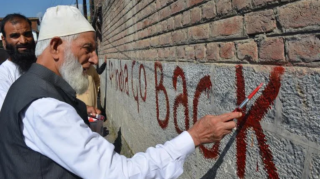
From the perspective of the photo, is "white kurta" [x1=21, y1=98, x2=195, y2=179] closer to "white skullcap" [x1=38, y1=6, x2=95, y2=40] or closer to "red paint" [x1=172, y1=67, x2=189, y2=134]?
"white skullcap" [x1=38, y1=6, x2=95, y2=40]

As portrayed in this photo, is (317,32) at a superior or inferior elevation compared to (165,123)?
superior

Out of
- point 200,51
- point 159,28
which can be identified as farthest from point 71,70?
point 159,28

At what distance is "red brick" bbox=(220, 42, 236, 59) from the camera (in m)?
1.65

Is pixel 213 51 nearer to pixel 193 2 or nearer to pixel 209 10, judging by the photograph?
pixel 209 10

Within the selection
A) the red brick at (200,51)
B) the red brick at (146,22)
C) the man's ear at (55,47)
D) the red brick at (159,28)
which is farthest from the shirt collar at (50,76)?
Answer: the red brick at (146,22)

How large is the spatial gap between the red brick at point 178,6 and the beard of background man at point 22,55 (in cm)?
188

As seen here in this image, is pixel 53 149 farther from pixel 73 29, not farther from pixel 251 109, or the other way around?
pixel 251 109

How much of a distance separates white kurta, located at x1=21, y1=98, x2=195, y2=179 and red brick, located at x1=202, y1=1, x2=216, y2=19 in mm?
935

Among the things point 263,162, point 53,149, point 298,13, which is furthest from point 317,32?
point 53,149

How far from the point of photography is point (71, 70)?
5.55 feet

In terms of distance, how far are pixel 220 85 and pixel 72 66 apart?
0.90 metres

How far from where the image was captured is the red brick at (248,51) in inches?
58.0

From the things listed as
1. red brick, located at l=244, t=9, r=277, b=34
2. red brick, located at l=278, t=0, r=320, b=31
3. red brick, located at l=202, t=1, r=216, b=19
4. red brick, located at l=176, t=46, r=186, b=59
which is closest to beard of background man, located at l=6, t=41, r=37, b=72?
red brick, located at l=176, t=46, r=186, b=59

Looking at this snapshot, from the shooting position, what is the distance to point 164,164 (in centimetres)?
144
